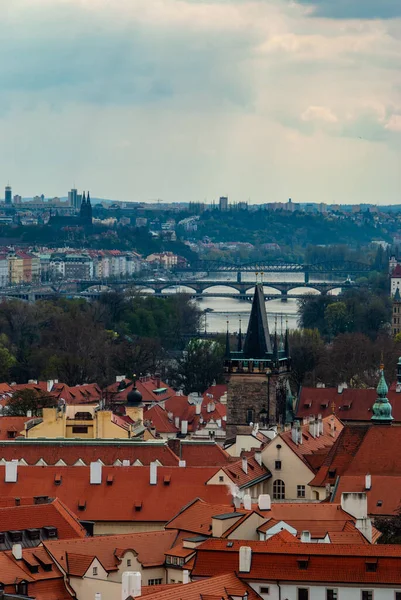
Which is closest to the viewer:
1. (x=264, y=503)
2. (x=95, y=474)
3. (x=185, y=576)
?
(x=185, y=576)

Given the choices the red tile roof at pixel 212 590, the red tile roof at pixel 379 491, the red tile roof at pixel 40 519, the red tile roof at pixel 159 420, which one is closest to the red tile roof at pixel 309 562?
the red tile roof at pixel 212 590

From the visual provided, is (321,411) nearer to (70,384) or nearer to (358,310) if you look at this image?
(70,384)

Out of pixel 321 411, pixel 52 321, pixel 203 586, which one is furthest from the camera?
pixel 52 321

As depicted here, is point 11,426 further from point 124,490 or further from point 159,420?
point 124,490

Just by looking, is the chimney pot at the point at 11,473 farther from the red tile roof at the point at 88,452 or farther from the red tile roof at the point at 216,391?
the red tile roof at the point at 216,391

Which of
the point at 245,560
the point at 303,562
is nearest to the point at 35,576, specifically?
the point at 245,560

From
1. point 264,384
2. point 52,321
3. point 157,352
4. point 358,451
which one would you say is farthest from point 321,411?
point 52,321
